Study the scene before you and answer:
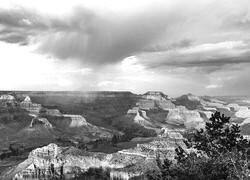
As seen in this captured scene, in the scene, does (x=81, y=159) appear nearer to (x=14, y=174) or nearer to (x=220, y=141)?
(x=14, y=174)

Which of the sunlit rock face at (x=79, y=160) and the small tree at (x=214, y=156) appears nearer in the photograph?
the small tree at (x=214, y=156)

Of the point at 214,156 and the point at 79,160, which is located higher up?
the point at 214,156

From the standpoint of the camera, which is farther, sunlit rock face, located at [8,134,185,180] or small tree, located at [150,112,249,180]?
sunlit rock face, located at [8,134,185,180]

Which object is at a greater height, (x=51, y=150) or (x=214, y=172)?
(x=214, y=172)

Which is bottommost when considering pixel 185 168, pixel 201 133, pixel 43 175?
pixel 43 175

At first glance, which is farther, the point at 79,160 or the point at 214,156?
the point at 79,160

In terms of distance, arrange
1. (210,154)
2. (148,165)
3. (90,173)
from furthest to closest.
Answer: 1. (90,173)
2. (148,165)
3. (210,154)

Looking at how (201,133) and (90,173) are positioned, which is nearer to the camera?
(201,133)

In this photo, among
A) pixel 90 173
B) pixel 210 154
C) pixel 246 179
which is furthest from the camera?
pixel 90 173

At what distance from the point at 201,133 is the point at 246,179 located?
21.8 metres

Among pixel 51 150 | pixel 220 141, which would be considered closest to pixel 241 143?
pixel 220 141

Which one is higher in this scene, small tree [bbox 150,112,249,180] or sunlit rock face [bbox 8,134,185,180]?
small tree [bbox 150,112,249,180]

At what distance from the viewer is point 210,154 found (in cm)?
5319

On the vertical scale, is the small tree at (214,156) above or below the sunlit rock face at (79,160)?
above
